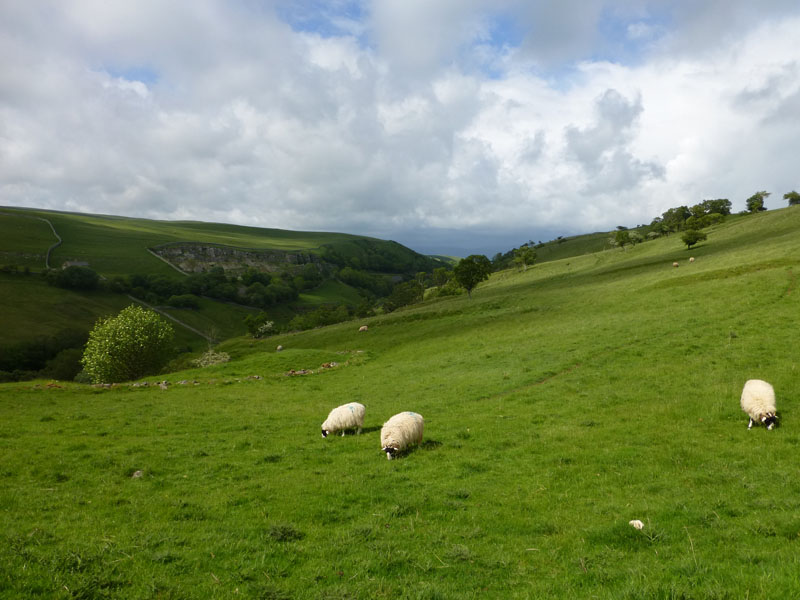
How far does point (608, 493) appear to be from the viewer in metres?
11.8

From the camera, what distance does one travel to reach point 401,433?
53.2 ft

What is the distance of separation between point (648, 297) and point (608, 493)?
3963 cm

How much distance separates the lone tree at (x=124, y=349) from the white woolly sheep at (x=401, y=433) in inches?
2031

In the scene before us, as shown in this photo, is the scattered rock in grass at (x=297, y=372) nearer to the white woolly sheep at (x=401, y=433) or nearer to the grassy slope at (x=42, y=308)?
the white woolly sheep at (x=401, y=433)

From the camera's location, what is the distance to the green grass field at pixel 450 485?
7984 millimetres

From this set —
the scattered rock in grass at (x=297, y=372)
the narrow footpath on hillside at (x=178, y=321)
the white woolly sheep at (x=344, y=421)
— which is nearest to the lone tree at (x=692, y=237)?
the scattered rock in grass at (x=297, y=372)

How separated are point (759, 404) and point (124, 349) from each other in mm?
63499

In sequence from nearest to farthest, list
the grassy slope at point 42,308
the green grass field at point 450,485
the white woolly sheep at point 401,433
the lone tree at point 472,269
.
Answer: the green grass field at point 450,485
the white woolly sheep at point 401,433
the lone tree at point 472,269
the grassy slope at point 42,308

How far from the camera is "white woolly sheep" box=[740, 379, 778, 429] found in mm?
15609

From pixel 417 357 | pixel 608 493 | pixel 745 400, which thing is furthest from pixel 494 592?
pixel 417 357

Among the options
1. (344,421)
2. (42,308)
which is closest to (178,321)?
(42,308)

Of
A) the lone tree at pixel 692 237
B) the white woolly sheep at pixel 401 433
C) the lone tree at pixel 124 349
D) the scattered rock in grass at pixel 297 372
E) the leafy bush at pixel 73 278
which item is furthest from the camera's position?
the leafy bush at pixel 73 278

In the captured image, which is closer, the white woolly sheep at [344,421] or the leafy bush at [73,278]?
the white woolly sheep at [344,421]

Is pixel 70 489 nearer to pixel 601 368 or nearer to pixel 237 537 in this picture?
pixel 237 537
